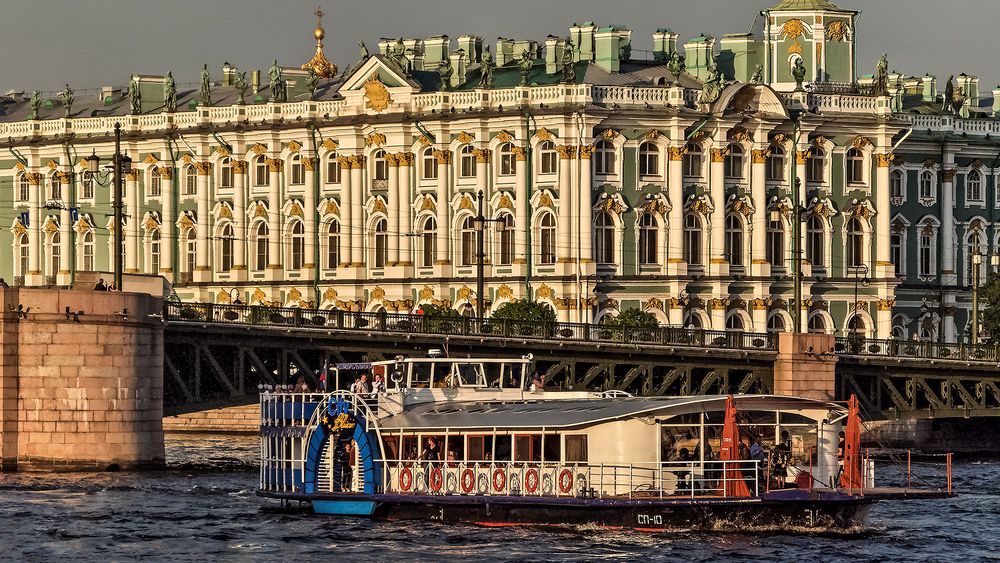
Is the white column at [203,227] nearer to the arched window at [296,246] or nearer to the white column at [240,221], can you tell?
the white column at [240,221]

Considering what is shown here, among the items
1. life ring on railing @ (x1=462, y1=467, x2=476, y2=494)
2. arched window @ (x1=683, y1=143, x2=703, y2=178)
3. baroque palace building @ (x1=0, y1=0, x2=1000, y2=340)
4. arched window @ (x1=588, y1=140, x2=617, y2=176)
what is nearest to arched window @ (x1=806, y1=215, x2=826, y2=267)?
baroque palace building @ (x1=0, y1=0, x2=1000, y2=340)

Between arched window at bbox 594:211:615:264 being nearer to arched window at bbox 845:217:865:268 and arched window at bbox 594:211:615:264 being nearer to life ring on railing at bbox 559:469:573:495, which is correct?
arched window at bbox 845:217:865:268

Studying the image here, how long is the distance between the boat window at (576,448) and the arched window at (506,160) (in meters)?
54.9

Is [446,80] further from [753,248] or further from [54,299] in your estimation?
[54,299]

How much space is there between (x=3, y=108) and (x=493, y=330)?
51.5 meters

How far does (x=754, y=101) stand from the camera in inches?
4803

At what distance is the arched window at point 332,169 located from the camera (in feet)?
417

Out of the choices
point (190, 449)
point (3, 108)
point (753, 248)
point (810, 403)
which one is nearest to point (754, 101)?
point (753, 248)

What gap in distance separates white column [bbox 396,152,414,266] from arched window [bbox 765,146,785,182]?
14613 millimetres

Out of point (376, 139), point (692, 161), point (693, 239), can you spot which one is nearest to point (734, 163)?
point (692, 161)

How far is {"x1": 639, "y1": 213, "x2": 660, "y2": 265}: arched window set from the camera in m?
121

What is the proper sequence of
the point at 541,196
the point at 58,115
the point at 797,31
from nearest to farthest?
1. the point at 541,196
2. the point at 797,31
3. the point at 58,115

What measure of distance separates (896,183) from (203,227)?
3005 centimetres

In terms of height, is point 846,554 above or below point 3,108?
below
